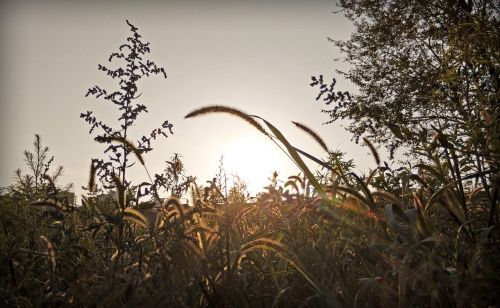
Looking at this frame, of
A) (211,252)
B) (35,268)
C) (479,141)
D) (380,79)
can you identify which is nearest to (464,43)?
(479,141)

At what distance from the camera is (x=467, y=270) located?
2025 mm

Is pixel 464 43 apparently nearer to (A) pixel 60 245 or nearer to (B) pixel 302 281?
(B) pixel 302 281

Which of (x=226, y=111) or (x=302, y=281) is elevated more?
(x=226, y=111)

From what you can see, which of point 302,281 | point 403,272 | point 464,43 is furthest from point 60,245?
point 464,43

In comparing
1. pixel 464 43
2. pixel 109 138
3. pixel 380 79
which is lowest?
pixel 109 138

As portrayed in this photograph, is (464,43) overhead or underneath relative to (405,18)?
underneath

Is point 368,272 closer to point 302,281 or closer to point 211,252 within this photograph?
point 302,281

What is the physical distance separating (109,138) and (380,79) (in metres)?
Answer: 16.9

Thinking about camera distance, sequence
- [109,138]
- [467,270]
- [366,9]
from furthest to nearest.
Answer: [366,9] < [109,138] < [467,270]

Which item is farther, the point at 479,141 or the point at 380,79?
the point at 380,79

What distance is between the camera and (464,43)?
3.23 meters

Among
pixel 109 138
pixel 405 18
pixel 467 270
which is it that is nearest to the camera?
pixel 467 270

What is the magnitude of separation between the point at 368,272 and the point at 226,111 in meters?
1.45

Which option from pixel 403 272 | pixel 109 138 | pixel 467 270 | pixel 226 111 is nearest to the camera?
pixel 403 272
